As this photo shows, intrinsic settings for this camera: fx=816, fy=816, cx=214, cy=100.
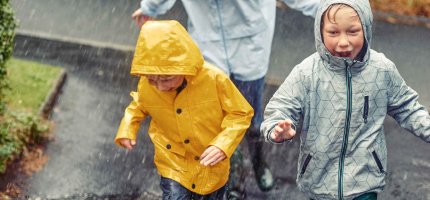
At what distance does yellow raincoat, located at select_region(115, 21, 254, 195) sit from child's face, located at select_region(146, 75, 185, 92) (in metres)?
0.08

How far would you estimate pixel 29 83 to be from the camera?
8.52 meters

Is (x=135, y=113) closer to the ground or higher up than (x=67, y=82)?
higher up

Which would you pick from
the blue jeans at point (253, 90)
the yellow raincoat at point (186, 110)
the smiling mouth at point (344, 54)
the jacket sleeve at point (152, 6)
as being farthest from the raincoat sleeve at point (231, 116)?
the jacket sleeve at point (152, 6)

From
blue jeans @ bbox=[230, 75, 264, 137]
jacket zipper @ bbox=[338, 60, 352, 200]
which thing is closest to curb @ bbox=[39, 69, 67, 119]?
blue jeans @ bbox=[230, 75, 264, 137]

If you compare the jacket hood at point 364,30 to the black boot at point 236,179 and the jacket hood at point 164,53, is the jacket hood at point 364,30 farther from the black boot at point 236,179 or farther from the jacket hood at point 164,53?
the black boot at point 236,179

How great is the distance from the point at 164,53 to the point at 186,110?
19.1 inches

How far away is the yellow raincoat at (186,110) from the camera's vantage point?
4.66 metres

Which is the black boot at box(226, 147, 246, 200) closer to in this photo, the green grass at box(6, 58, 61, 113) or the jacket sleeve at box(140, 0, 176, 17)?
the jacket sleeve at box(140, 0, 176, 17)

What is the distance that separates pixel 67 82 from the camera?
29.2 feet

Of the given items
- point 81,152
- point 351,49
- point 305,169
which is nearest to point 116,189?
point 81,152

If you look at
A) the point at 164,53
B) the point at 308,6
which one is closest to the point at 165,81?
the point at 164,53

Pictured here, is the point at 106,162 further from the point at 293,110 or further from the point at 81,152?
the point at 293,110

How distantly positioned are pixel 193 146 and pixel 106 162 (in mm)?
2269

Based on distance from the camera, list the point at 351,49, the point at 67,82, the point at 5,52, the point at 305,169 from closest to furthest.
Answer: the point at 351,49, the point at 305,169, the point at 5,52, the point at 67,82
